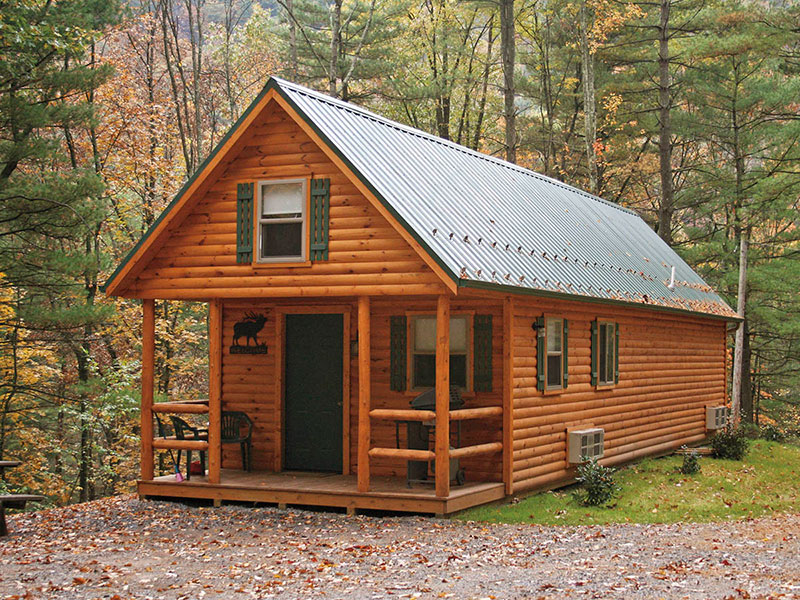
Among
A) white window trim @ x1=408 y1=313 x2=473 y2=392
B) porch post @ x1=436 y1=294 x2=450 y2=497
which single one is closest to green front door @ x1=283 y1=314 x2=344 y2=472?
white window trim @ x1=408 y1=313 x2=473 y2=392

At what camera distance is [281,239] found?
41.9 ft

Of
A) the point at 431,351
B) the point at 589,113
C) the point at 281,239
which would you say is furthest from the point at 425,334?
the point at 589,113

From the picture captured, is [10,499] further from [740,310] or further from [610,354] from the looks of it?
[740,310]

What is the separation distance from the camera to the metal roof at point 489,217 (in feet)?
39.7

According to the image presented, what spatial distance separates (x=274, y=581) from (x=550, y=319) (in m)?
7.12

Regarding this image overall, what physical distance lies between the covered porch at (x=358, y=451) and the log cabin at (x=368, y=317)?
31 millimetres

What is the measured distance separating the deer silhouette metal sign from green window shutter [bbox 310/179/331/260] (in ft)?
8.47

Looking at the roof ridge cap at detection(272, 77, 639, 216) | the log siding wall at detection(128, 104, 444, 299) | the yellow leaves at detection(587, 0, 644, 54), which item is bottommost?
the log siding wall at detection(128, 104, 444, 299)

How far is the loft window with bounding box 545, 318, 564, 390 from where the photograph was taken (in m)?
14.3

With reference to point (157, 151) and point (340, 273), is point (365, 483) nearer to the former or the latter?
point (340, 273)

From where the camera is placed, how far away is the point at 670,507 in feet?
43.6

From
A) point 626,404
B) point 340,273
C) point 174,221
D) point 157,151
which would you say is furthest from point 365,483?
point 157,151

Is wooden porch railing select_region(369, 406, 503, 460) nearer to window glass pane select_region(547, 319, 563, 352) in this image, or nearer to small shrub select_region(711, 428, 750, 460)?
window glass pane select_region(547, 319, 563, 352)

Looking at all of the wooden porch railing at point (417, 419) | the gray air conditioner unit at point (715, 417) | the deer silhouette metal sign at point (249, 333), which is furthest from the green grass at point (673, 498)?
the deer silhouette metal sign at point (249, 333)
